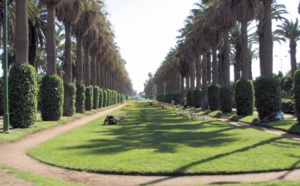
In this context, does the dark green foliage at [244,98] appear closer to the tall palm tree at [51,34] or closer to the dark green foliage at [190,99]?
the tall palm tree at [51,34]

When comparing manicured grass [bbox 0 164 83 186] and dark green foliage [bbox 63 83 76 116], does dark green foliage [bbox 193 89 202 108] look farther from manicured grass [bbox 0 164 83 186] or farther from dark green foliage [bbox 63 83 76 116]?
manicured grass [bbox 0 164 83 186]

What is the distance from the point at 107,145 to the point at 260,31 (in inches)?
1102

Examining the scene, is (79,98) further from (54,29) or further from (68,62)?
(54,29)

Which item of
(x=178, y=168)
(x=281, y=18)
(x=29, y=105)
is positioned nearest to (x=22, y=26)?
(x=29, y=105)

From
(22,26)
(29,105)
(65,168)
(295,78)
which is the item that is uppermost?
(22,26)

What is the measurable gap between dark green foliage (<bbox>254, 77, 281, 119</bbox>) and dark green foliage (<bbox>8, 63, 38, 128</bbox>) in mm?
15428

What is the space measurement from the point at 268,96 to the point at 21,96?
53.5ft

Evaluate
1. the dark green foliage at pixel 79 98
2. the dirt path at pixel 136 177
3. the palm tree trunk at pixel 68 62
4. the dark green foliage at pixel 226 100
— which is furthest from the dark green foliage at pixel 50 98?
the dark green foliage at pixel 226 100

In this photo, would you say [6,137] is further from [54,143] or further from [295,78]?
[295,78]

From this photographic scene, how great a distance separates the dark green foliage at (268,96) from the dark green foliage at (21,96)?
50.6 ft

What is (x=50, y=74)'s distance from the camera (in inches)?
1038

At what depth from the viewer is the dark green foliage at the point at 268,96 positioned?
82.2ft

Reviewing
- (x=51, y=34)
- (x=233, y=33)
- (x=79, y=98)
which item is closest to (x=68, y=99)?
(x=79, y=98)

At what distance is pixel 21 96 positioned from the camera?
19.2 metres
